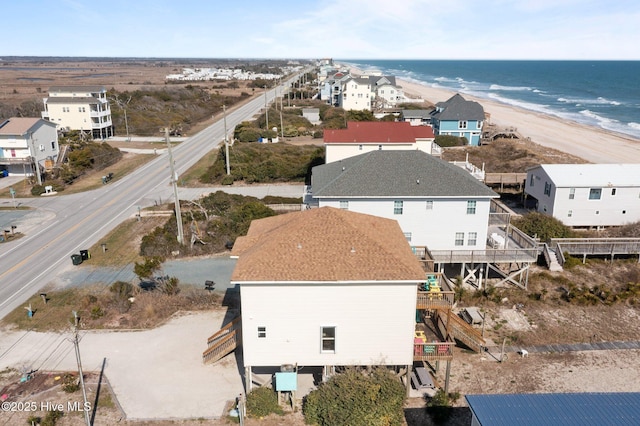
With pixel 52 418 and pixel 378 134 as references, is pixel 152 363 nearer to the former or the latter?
pixel 52 418

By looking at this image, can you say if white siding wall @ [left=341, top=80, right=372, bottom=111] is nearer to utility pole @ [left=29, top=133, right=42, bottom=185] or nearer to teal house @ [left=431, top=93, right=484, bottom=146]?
teal house @ [left=431, top=93, right=484, bottom=146]

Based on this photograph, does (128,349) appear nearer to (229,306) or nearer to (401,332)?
(229,306)

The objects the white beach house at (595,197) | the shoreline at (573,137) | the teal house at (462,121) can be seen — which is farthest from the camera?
the teal house at (462,121)

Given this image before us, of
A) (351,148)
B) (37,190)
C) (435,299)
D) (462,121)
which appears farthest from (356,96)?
(435,299)

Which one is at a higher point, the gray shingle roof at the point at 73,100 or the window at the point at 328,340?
the gray shingle roof at the point at 73,100

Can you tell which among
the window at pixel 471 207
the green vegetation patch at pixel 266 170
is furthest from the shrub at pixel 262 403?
the green vegetation patch at pixel 266 170

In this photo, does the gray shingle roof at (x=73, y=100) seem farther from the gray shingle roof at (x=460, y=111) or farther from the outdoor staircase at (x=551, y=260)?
the outdoor staircase at (x=551, y=260)

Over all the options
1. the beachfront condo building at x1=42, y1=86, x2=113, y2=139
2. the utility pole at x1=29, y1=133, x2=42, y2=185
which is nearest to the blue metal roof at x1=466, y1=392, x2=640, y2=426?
the utility pole at x1=29, y1=133, x2=42, y2=185
